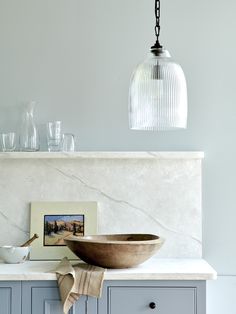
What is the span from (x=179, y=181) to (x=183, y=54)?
2.48 feet

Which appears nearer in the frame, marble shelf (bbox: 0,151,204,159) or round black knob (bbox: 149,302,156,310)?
round black knob (bbox: 149,302,156,310)

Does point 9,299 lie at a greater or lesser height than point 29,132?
lesser

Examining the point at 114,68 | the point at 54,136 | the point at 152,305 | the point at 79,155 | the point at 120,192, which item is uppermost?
the point at 114,68

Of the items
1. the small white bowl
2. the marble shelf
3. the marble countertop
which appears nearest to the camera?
the marble countertop

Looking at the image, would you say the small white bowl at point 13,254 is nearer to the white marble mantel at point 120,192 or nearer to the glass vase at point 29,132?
the white marble mantel at point 120,192

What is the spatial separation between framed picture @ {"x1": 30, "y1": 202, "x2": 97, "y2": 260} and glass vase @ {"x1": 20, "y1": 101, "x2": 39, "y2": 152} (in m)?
0.33

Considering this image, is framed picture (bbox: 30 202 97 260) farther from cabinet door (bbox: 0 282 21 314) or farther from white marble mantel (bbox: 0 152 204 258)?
cabinet door (bbox: 0 282 21 314)

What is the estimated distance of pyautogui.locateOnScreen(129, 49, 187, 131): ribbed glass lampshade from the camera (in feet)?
8.12

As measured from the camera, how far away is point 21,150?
3.50 meters

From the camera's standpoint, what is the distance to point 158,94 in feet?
8.13

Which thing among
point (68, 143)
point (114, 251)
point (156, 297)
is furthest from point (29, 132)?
point (156, 297)

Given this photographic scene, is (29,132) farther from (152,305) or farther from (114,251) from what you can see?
(152,305)

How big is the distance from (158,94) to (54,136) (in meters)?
1.14

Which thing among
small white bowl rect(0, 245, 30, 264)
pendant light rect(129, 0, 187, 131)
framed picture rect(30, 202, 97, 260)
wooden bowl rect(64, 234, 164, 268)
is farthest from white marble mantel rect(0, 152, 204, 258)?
pendant light rect(129, 0, 187, 131)
